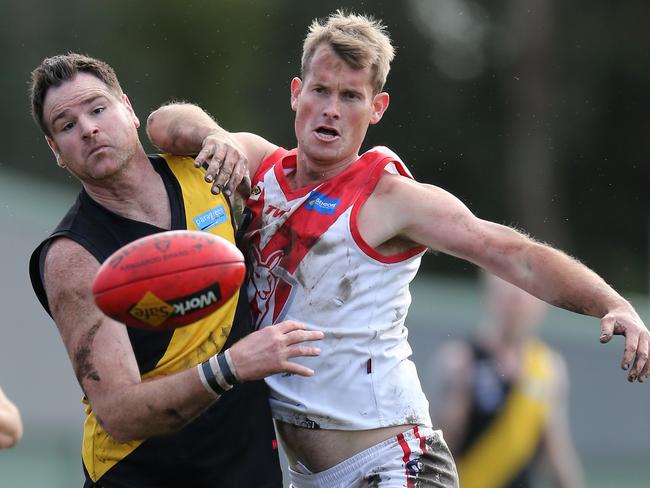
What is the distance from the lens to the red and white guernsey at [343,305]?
551 cm

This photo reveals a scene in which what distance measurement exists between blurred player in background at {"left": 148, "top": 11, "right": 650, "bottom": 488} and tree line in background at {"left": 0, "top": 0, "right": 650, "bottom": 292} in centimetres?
1745

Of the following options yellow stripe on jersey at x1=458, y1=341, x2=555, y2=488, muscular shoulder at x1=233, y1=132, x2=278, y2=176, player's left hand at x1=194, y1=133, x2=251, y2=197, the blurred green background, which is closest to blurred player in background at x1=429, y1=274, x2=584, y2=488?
yellow stripe on jersey at x1=458, y1=341, x2=555, y2=488

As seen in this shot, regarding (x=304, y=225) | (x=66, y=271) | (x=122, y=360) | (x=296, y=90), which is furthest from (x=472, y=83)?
(x=122, y=360)

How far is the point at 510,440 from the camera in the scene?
9.44 metres

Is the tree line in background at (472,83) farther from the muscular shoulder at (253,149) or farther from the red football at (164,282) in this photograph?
the red football at (164,282)

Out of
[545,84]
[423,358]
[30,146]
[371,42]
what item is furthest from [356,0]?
[371,42]

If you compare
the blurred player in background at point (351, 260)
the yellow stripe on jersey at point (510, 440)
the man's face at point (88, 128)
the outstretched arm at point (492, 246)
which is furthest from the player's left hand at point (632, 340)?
the yellow stripe on jersey at point (510, 440)

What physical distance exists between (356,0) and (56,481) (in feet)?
64.1

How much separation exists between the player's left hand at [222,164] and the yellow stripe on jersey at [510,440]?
439cm

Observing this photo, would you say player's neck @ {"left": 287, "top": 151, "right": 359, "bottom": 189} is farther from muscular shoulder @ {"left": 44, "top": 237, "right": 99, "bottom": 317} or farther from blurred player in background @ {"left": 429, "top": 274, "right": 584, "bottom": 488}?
blurred player in background @ {"left": 429, "top": 274, "right": 584, "bottom": 488}

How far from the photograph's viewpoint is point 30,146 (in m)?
22.5

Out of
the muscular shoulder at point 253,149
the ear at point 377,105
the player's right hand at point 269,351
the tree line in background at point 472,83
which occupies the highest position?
the tree line in background at point 472,83

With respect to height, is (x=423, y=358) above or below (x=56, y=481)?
above

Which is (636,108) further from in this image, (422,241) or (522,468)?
(422,241)
